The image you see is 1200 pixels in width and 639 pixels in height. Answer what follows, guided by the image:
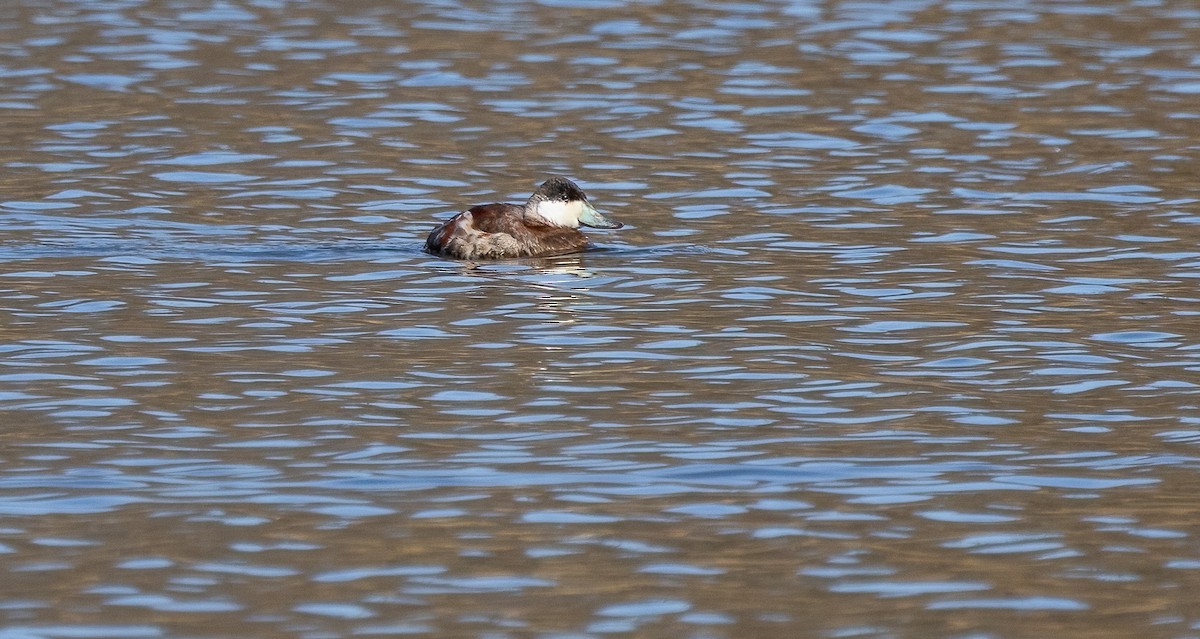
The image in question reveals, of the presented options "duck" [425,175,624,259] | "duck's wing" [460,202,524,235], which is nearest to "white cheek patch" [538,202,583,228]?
"duck" [425,175,624,259]

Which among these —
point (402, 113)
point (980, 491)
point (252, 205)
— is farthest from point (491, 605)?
point (402, 113)

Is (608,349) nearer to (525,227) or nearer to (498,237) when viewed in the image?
(498,237)

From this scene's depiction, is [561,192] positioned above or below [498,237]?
above

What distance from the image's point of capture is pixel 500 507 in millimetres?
7211

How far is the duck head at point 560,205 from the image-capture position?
13.2 metres

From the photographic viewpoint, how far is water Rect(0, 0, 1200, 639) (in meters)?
6.52

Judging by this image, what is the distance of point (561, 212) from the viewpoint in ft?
43.5

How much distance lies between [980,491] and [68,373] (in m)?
4.23

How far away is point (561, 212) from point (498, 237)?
557 mm

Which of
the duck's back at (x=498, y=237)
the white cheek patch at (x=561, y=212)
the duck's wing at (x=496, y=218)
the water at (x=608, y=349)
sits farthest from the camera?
the white cheek patch at (x=561, y=212)

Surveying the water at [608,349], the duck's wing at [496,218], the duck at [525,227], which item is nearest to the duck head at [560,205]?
the duck at [525,227]

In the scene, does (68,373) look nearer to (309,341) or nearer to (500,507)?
(309,341)

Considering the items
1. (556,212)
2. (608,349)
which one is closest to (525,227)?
(556,212)

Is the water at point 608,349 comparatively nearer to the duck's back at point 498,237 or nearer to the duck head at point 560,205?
the duck's back at point 498,237
